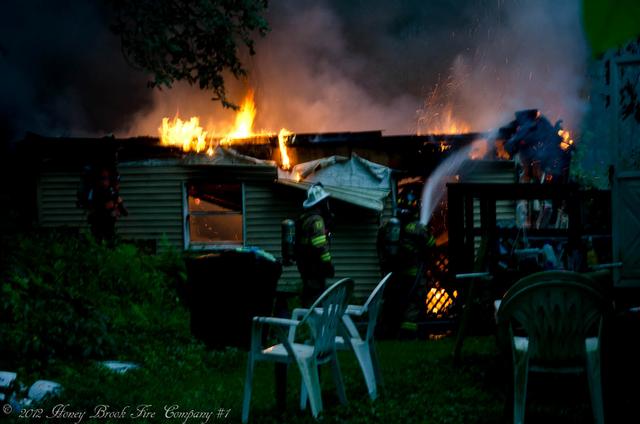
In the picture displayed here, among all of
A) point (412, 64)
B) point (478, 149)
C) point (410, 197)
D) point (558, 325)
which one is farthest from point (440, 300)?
point (412, 64)

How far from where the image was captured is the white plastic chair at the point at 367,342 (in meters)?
6.36

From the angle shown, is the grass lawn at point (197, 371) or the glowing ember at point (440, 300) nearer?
the grass lawn at point (197, 371)

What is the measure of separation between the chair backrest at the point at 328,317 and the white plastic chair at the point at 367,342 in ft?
1.05

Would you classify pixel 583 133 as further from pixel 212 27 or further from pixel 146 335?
pixel 146 335

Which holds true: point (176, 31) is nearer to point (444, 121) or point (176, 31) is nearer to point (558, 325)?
point (558, 325)

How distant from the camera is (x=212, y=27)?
42.4ft

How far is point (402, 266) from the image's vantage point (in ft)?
37.0

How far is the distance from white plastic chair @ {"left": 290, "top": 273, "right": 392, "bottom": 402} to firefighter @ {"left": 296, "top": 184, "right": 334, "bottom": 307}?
3.17 m

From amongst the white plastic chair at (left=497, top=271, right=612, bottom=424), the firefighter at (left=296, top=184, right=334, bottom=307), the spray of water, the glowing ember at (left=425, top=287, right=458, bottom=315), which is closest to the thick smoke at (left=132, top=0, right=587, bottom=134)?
the spray of water

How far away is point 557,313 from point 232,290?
504cm

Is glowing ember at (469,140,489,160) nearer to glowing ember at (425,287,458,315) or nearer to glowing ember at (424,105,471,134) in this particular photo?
glowing ember at (425,287,458,315)

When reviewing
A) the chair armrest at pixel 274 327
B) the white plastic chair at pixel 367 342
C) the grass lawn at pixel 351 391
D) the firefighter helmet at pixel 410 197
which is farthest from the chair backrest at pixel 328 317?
the firefighter helmet at pixel 410 197

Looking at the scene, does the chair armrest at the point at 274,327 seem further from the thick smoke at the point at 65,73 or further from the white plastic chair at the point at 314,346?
the thick smoke at the point at 65,73

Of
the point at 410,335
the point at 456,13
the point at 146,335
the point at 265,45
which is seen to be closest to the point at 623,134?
the point at 410,335
